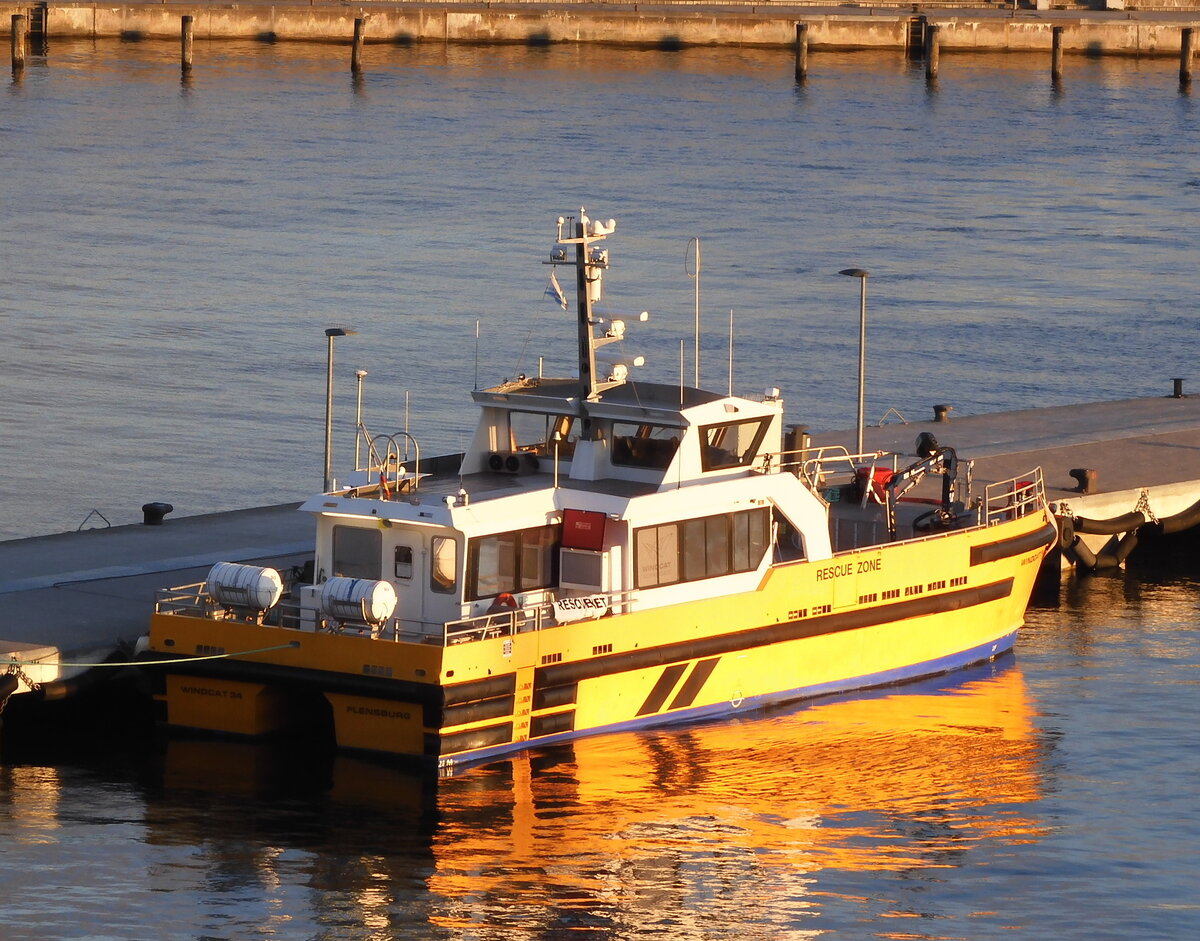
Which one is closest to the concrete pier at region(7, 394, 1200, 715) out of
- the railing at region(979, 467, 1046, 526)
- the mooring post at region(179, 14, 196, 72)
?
the railing at region(979, 467, 1046, 526)

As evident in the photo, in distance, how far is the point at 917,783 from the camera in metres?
23.2

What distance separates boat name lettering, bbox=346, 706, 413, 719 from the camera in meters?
22.2

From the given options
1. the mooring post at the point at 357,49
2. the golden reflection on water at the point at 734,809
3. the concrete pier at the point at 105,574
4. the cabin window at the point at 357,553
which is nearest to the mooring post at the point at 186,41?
the mooring post at the point at 357,49

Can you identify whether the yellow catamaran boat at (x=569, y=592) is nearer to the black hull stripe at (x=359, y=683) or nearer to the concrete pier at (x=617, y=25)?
the black hull stripe at (x=359, y=683)

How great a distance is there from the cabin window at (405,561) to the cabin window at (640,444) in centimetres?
283

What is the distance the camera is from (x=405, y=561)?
2312cm

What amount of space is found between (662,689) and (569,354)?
2518 cm

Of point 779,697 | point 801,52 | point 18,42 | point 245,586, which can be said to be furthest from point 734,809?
point 801,52

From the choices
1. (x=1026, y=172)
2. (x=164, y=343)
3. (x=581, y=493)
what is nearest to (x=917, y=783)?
(x=581, y=493)

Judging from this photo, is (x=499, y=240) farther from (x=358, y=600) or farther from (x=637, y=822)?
(x=637, y=822)

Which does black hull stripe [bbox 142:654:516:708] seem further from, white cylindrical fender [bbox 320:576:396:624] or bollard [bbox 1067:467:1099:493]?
bollard [bbox 1067:467:1099:493]

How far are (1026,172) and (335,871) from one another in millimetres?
62122

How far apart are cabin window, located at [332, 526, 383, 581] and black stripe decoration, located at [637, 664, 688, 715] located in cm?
319

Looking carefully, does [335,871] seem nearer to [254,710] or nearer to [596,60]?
[254,710]
